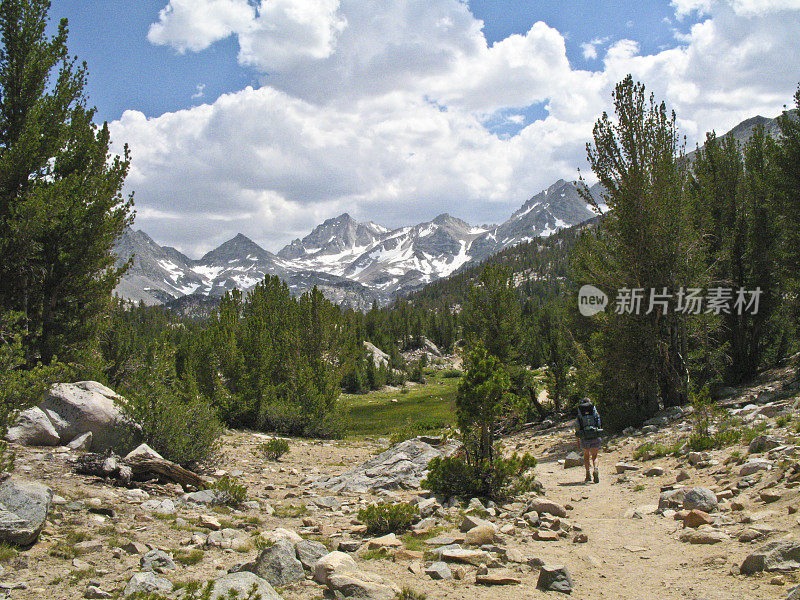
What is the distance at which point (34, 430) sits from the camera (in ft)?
35.1

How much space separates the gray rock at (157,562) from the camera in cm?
618

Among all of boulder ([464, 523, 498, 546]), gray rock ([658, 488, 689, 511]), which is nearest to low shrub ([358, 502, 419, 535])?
boulder ([464, 523, 498, 546])

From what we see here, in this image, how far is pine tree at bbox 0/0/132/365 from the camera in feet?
44.4

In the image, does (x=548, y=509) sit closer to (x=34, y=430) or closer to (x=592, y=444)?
(x=592, y=444)

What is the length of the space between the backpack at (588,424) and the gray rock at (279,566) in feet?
30.3

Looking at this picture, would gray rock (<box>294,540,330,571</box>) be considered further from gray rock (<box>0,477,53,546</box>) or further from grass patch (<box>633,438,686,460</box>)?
grass patch (<box>633,438,686,460</box>)

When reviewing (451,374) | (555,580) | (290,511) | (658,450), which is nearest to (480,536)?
(555,580)

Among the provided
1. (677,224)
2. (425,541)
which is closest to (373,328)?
(677,224)

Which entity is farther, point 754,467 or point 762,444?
point 762,444

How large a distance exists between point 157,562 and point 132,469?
4.81m

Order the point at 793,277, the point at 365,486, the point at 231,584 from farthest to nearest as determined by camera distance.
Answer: the point at 793,277 → the point at 365,486 → the point at 231,584

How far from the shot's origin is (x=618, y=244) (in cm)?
2061

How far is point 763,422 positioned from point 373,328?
11775cm

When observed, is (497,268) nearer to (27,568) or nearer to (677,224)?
(677,224)
